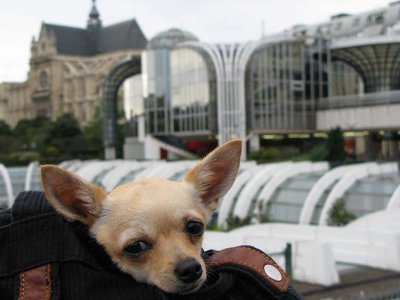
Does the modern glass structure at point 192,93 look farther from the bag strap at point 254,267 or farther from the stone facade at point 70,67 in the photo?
the stone facade at point 70,67

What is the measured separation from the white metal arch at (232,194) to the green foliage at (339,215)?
436 cm

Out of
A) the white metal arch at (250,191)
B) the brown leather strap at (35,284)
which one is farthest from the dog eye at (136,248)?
the white metal arch at (250,191)

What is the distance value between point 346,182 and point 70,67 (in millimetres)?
94304

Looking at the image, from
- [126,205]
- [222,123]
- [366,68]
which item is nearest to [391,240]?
[126,205]

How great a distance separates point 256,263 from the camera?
1652mm

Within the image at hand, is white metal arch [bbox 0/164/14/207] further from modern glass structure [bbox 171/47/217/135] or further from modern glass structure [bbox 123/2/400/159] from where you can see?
modern glass structure [bbox 171/47/217/135]

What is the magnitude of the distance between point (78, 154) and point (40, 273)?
187 feet

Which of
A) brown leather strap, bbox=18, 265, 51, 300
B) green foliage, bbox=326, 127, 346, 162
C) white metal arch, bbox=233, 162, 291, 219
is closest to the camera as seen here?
brown leather strap, bbox=18, 265, 51, 300

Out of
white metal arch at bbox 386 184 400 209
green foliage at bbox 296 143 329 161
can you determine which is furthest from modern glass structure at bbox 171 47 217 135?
white metal arch at bbox 386 184 400 209

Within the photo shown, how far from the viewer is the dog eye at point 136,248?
162cm

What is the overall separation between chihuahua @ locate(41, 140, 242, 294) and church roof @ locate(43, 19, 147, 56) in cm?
10613

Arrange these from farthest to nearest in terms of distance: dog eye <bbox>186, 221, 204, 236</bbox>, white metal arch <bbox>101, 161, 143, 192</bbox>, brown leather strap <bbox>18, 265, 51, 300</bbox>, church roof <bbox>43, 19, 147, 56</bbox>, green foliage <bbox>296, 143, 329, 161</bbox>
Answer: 1. church roof <bbox>43, 19, 147, 56</bbox>
2. green foliage <bbox>296, 143, 329, 161</bbox>
3. white metal arch <bbox>101, 161, 143, 192</bbox>
4. dog eye <bbox>186, 221, 204, 236</bbox>
5. brown leather strap <bbox>18, 265, 51, 300</bbox>

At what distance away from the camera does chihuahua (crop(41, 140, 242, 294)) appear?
1602 mm

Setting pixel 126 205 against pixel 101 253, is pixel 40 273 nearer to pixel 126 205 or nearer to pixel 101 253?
pixel 101 253
